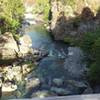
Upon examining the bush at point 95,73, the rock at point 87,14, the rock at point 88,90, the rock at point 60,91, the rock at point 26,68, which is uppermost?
the rock at point 87,14

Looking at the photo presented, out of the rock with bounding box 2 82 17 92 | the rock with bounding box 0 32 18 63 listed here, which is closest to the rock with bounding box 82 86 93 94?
the rock with bounding box 2 82 17 92

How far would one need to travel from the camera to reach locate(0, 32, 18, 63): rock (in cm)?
2231

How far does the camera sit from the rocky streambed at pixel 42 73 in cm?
1482

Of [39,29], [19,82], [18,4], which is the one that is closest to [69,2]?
[18,4]

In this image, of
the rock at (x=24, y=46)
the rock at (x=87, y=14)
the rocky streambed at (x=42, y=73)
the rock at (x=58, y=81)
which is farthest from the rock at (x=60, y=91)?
the rock at (x=87, y=14)

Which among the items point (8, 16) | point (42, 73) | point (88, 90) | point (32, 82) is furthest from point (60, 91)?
point (8, 16)

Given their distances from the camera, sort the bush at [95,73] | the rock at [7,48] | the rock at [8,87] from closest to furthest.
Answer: the bush at [95,73] < the rock at [8,87] < the rock at [7,48]

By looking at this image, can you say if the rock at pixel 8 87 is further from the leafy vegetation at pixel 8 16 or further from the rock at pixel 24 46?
the leafy vegetation at pixel 8 16

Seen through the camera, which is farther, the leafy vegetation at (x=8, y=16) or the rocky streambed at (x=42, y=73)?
the leafy vegetation at (x=8, y=16)

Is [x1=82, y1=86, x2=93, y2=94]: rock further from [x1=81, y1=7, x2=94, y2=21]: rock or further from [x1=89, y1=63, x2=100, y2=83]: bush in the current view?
[x1=81, y1=7, x2=94, y2=21]: rock

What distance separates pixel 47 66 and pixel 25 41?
7.39m

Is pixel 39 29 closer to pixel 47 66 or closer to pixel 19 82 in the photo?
pixel 47 66

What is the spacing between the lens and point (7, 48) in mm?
23000

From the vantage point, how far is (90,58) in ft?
50.7
